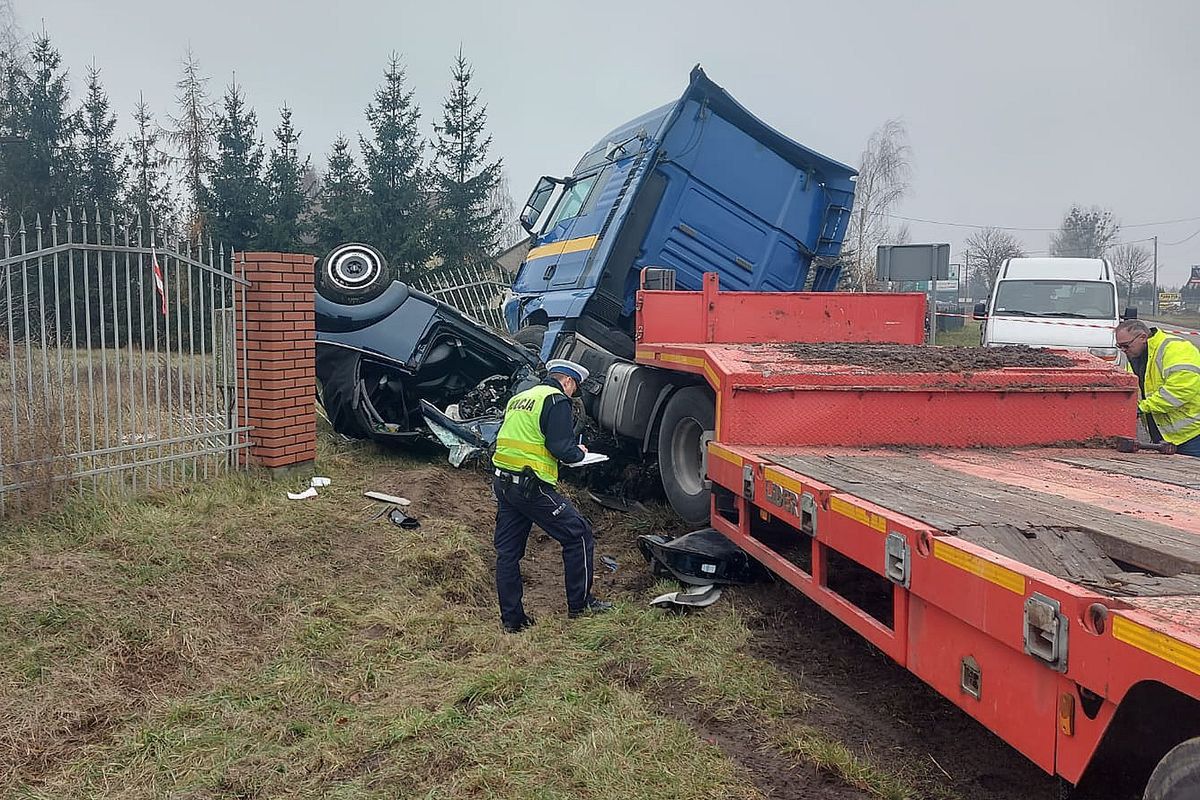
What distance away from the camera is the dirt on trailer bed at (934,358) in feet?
14.6

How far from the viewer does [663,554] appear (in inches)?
192

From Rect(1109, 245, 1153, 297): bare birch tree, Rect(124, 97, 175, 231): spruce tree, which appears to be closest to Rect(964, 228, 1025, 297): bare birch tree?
Rect(1109, 245, 1153, 297): bare birch tree

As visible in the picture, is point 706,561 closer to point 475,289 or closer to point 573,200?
point 573,200

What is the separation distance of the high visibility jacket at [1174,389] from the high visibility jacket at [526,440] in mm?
3811

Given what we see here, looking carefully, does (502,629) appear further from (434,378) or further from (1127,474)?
(434,378)

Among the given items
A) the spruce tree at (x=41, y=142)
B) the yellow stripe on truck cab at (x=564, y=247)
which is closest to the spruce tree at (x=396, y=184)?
the spruce tree at (x=41, y=142)

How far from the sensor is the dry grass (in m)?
3.04

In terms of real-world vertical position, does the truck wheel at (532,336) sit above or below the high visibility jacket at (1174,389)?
above

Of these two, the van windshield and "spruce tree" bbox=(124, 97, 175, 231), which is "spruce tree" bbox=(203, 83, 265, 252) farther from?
the van windshield

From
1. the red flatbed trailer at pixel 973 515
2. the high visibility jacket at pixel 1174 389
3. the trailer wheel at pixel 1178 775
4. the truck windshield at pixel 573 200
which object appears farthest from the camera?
the truck windshield at pixel 573 200

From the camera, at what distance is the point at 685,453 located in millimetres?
5715

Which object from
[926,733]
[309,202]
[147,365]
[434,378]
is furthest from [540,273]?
[309,202]

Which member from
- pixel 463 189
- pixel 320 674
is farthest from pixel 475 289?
pixel 320 674

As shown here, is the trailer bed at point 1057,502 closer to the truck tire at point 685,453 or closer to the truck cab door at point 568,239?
the truck tire at point 685,453
